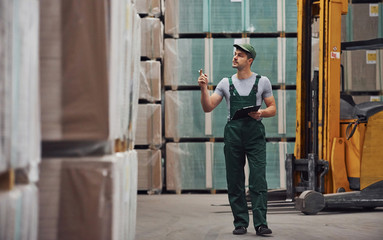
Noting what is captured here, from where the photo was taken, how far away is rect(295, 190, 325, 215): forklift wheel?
20.2ft

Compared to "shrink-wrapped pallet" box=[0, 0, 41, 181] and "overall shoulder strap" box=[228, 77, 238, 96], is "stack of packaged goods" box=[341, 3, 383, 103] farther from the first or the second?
"shrink-wrapped pallet" box=[0, 0, 41, 181]

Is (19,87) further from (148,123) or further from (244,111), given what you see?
(148,123)

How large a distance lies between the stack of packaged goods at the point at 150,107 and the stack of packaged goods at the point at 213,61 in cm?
16

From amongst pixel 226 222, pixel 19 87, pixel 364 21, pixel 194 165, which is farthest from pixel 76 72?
pixel 364 21

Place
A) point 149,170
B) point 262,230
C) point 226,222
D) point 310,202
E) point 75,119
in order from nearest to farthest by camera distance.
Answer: point 75,119 < point 262,230 < point 226,222 < point 310,202 < point 149,170

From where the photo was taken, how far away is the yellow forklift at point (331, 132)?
649cm

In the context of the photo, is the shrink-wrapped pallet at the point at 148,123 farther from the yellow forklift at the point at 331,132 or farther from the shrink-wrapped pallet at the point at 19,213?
the shrink-wrapped pallet at the point at 19,213

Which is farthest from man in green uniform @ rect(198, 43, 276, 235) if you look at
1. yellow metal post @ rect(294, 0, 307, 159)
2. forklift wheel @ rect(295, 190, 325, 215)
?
yellow metal post @ rect(294, 0, 307, 159)

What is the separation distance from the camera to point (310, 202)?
243 inches

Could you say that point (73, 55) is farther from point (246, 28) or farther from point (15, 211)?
point (246, 28)

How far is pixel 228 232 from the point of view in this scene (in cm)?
513

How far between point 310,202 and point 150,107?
3.07 meters

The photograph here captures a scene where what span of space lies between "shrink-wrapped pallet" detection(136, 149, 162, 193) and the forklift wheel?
2728 mm

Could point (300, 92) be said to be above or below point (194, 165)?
above
